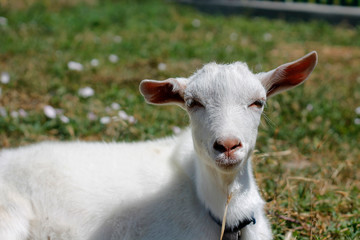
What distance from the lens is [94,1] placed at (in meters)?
11.8

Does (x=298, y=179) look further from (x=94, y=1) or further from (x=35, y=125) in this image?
(x=94, y=1)

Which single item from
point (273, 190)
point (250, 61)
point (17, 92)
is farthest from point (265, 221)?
point (250, 61)

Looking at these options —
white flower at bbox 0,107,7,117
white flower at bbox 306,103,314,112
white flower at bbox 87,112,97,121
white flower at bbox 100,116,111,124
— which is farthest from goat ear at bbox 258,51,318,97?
white flower at bbox 0,107,7,117

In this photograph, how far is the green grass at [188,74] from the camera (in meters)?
3.94

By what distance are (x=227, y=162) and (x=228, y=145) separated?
0.10 meters

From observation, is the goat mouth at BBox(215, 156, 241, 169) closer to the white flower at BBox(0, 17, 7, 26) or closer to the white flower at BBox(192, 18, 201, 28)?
the white flower at BBox(0, 17, 7, 26)

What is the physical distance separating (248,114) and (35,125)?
2.84 m

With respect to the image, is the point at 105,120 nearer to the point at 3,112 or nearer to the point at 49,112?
the point at 49,112

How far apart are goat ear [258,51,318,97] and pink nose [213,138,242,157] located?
0.59 metres

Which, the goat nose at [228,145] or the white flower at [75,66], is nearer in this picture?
the goat nose at [228,145]

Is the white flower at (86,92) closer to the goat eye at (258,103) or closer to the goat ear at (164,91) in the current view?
the goat ear at (164,91)

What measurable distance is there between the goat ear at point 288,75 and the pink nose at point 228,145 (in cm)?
59

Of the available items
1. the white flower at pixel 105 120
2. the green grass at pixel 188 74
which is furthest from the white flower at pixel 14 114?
the white flower at pixel 105 120

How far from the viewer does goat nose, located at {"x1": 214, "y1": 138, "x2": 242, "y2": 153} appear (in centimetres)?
255
